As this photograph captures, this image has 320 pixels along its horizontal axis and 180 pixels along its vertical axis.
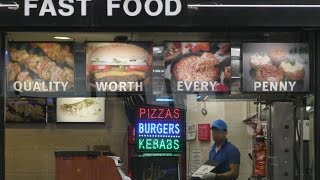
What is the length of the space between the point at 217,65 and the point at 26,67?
1.89 m

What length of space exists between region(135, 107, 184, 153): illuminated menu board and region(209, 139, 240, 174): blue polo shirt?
35 centimetres

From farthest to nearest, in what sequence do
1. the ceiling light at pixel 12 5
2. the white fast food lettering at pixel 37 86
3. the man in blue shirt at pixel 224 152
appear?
the man in blue shirt at pixel 224 152, the white fast food lettering at pixel 37 86, the ceiling light at pixel 12 5

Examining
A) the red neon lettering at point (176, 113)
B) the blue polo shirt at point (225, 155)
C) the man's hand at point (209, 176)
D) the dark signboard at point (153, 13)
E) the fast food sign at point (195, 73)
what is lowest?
the man's hand at point (209, 176)

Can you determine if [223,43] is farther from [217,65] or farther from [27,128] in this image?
[27,128]

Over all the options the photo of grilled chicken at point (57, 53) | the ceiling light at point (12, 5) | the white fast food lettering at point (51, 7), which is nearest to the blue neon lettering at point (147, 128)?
the photo of grilled chicken at point (57, 53)

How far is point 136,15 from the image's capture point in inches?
211

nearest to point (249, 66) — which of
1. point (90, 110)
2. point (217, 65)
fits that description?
point (217, 65)

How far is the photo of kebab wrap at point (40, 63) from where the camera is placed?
5.51m

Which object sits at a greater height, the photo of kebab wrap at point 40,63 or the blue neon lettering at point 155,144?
the photo of kebab wrap at point 40,63

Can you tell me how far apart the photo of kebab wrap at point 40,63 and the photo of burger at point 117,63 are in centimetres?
21

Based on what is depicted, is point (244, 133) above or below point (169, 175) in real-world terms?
above

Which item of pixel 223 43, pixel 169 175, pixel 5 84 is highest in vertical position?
pixel 223 43

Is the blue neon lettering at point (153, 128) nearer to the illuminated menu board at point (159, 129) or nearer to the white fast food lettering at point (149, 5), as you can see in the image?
the illuminated menu board at point (159, 129)

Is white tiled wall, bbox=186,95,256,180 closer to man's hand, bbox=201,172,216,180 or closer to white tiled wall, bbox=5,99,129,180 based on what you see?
man's hand, bbox=201,172,216,180
